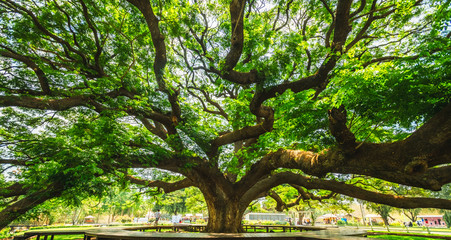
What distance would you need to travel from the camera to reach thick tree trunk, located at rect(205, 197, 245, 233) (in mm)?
7418

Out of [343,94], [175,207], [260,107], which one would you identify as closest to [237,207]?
[260,107]

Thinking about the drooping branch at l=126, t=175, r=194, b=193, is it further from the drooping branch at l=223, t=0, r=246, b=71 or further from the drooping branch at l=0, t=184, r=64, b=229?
the drooping branch at l=223, t=0, r=246, b=71

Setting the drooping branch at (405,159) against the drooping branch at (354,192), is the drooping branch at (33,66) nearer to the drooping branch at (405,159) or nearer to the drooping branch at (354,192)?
the drooping branch at (405,159)

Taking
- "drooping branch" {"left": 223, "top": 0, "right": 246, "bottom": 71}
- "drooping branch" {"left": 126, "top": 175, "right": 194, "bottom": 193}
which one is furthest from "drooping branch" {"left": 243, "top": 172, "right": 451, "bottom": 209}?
"drooping branch" {"left": 223, "top": 0, "right": 246, "bottom": 71}

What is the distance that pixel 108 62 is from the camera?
689cm

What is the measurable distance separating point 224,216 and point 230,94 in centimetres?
516

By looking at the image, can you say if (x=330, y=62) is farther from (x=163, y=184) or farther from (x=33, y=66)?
(x=163, y=184)

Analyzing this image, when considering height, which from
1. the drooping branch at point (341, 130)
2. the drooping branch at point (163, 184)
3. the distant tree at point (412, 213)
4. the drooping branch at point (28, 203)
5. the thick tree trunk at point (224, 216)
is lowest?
the distant tree at point (412, 213)

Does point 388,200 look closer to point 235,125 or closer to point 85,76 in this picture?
point 235,125

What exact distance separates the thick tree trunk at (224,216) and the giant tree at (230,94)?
50 millimetres

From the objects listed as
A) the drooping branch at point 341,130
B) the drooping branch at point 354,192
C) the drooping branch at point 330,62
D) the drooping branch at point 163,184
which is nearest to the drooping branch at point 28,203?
the drooping branch at point 163,184

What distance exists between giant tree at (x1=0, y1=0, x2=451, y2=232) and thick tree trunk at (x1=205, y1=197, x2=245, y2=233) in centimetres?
5

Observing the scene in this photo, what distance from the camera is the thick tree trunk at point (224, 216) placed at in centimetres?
742

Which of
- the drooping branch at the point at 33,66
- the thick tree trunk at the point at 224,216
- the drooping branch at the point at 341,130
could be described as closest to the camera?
the drooping branch at the point at 341,130
